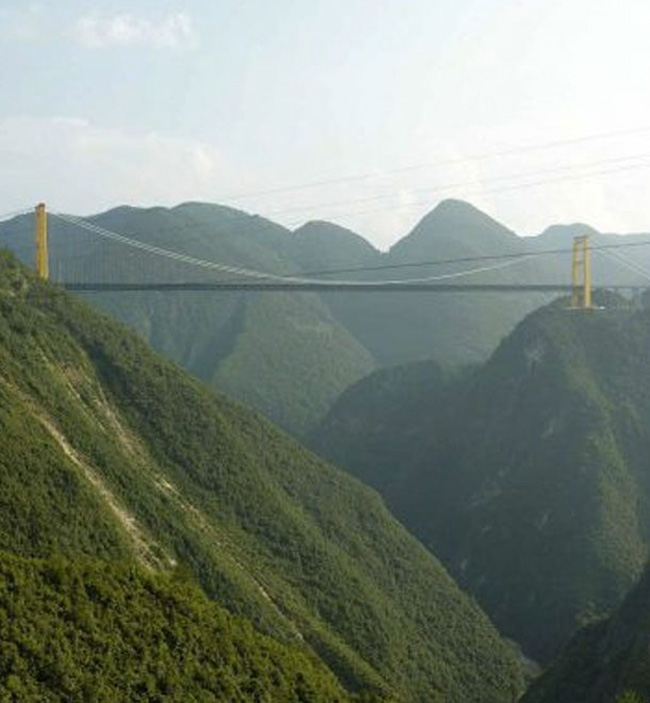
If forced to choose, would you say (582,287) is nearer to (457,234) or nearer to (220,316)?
(220,316)

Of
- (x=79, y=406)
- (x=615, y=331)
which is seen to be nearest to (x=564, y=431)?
(x=615, y=331)

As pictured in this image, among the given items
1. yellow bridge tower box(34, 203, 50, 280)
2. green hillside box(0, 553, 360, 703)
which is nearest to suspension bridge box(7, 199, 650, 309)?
yellow bridge tower box(34, 203, 50, 280)

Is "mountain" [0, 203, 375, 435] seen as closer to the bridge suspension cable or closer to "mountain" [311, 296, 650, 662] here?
the bridge suspension cable

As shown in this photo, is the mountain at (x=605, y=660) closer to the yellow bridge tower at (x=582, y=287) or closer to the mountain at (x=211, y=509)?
the mountain at (x=211, y=509)

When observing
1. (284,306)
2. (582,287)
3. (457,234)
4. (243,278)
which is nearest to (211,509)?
(582,287)

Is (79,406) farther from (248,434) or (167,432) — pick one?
(248,434)

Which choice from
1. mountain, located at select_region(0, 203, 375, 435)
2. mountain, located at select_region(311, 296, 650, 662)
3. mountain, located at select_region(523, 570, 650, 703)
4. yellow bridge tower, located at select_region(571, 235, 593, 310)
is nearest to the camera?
mountain, located at select_region(523, 570, 650, 703)
